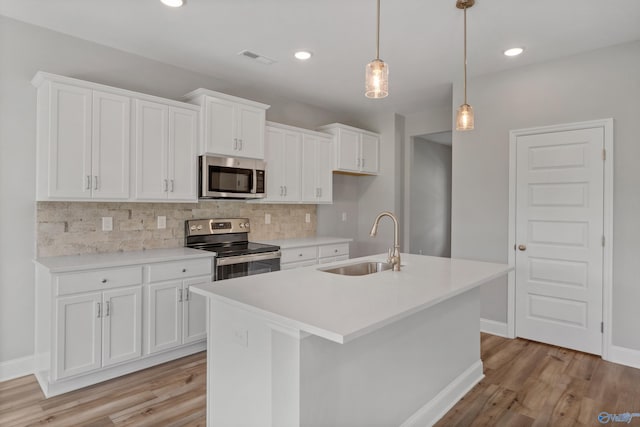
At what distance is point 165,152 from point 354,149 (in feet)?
8.32

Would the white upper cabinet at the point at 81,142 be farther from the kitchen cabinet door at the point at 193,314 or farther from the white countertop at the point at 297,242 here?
the white countertop at the point at 297,242

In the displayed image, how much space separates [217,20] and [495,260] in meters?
3.33

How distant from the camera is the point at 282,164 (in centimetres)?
418

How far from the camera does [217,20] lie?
2.72 m

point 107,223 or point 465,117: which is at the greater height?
point 465,117

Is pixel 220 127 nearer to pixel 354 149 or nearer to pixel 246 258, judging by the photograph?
pixel 246 258

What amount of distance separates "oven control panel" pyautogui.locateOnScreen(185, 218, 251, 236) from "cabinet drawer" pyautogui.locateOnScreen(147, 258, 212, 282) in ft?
1.72

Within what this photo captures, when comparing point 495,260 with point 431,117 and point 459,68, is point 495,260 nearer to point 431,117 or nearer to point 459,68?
point 459,68

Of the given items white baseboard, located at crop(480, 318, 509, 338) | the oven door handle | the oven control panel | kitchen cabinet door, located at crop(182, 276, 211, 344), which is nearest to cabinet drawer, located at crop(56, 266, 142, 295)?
kitchen cabinet door, located at crop(182, 276, 211, 344)

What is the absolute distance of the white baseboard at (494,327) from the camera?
373cm

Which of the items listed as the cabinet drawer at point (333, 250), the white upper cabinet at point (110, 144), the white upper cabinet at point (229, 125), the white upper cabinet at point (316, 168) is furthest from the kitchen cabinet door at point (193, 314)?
the white upper cabinet at point (316, 168)

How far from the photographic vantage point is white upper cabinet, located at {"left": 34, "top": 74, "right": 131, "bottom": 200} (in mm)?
2625

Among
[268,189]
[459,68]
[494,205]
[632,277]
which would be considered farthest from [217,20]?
[632,277]

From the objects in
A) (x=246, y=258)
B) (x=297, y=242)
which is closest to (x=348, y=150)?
(x=297, y=242)
